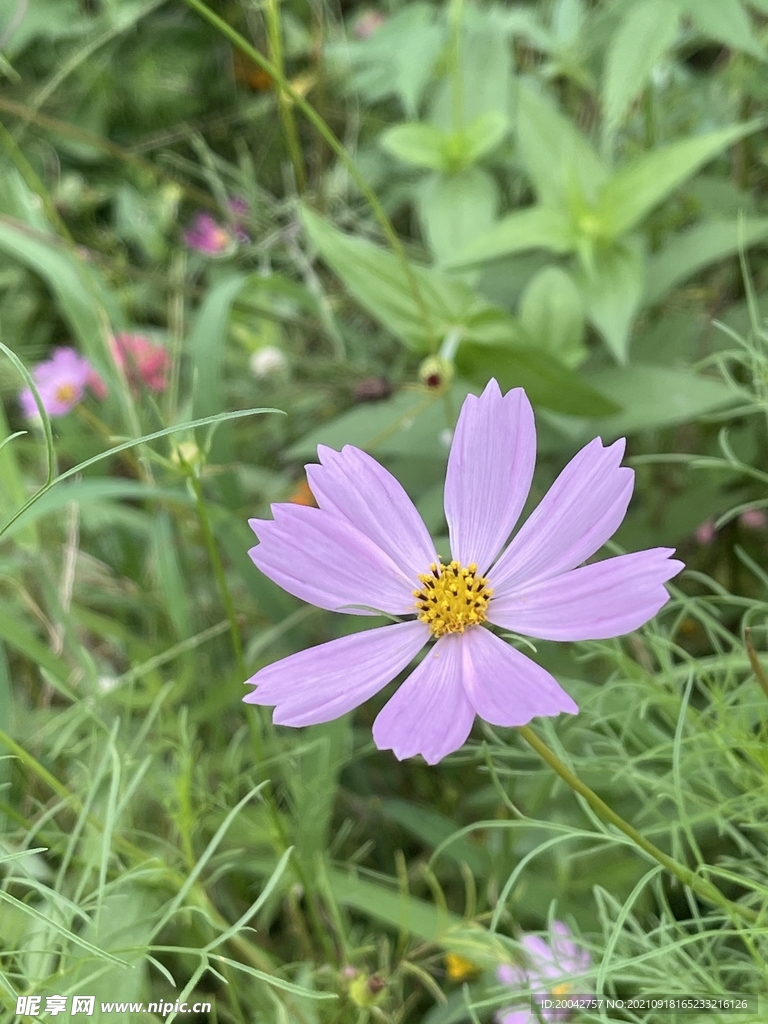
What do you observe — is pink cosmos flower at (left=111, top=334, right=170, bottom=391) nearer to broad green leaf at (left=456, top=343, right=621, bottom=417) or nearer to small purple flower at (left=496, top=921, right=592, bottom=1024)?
broad green leaf at (left=456, top=343, right=621, bottom=417)

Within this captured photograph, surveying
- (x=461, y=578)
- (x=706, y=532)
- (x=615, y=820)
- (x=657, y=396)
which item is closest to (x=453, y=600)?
(x=461, y=578)

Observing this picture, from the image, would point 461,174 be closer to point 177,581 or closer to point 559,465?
point 559,465

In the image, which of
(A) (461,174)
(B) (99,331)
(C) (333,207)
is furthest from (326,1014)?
(C) (333,207)

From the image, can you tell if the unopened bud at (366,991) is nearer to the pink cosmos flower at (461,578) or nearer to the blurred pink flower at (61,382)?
the pink cosmos flower at (461,578)

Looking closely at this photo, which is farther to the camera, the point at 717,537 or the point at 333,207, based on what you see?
the point at 333,207

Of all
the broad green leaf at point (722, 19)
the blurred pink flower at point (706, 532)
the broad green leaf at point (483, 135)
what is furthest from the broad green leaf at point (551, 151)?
the blurred pink flower at point (706, 532)

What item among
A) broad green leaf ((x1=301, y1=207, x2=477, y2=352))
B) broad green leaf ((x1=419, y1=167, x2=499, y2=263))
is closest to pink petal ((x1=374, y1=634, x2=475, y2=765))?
broad green leaf ((x1=301, y1=207, x2=477, y2=352))

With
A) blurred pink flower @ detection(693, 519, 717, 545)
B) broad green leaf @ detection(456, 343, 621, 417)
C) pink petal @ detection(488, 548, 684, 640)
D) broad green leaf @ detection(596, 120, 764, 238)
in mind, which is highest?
broad green leaf @ detection(596, 120, 764, 238)
